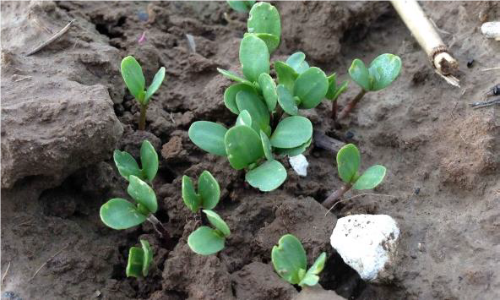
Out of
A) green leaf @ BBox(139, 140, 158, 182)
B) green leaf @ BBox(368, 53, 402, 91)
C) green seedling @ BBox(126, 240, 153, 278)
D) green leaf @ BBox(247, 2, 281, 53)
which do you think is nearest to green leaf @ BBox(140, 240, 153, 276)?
green seedling @ BBox(126, 240, 153, 278)

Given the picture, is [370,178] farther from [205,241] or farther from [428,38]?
[428,38]

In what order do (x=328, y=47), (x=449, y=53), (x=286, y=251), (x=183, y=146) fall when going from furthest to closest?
(x=328, y=47), (x=449, y=53), (x=183, y=146), (x=286, y=251)

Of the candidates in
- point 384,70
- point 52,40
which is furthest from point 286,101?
point 52,40

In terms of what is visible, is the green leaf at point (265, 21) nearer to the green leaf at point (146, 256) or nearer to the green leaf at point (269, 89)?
the green leaf at point (269, 89)

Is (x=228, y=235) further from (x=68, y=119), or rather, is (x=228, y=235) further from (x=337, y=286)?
(x=68, y=119)

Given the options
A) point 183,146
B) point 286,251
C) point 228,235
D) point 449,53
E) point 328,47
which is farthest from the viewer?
point 328,47

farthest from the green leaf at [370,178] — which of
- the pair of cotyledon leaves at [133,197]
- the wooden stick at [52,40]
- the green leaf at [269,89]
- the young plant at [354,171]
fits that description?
the wooden stick at [52,40]

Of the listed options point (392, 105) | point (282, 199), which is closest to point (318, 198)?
point (282, 199)
